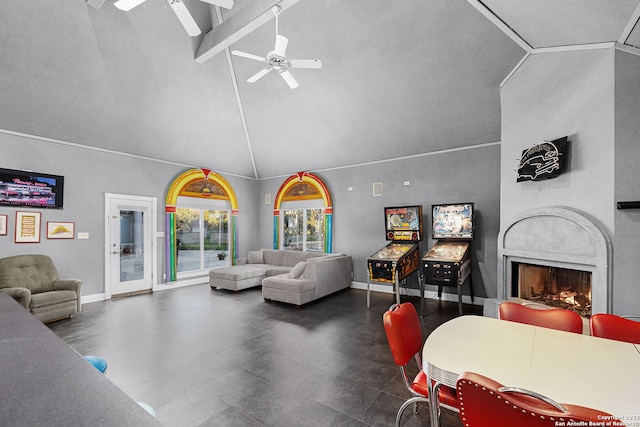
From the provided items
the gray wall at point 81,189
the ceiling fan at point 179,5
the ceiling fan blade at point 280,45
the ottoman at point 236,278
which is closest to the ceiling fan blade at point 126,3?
the ceiling fan at point 179,5

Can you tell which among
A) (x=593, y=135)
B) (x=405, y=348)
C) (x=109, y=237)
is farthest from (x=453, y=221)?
(x=109, y=237)

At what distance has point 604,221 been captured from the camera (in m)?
2.92

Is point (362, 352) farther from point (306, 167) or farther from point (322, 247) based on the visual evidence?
point (306, 167)

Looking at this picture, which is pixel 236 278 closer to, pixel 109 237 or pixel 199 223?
pixel 199 223

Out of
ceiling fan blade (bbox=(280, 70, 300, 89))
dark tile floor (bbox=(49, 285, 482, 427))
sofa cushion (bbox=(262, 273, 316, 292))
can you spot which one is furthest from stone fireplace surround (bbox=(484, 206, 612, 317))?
ceiling fan blade (bbox=(280, 70, 300, 89))

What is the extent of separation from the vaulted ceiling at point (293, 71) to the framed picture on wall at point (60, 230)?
5.11 feet

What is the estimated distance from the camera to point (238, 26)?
422 cm

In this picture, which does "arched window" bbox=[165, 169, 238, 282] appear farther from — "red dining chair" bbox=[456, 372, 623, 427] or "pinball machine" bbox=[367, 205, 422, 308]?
"red dining chair" bbox=[456, 372, 623, 427]

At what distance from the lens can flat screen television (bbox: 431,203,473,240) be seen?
5348 mm

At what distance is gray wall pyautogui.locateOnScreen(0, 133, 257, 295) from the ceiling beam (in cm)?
300

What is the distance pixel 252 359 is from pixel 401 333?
2.09m

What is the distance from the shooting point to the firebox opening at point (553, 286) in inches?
132

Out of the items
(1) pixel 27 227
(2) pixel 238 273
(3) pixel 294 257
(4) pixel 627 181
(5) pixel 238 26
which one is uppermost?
(5) pixel 238 26

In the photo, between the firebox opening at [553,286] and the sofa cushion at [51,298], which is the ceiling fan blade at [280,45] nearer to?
the firebox opening at [553,286]
